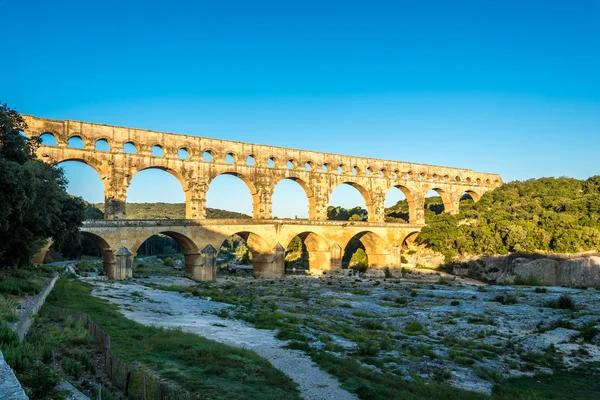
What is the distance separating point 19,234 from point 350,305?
14.8m

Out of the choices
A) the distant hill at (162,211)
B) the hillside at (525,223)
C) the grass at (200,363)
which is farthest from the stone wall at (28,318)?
the distant hill at (162,211)

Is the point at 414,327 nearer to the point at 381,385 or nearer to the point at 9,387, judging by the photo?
the point at 381,385

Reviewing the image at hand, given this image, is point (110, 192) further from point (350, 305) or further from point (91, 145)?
point (350, 305)

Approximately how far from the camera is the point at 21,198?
1408 centimetres

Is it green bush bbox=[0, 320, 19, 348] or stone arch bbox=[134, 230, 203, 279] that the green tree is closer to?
green bush bbox=[0, 320, 19, 348]

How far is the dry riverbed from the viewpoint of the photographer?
38.2 feet

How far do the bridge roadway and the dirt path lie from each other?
7.09 m

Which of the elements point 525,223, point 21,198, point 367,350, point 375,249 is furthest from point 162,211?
point 367,350

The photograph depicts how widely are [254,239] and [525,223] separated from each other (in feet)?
83.7

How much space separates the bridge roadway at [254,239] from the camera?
3067 centimetres

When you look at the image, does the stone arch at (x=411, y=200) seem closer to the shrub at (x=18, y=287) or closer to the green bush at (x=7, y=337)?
the shrub at (x=18, y=287)

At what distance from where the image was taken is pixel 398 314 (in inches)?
796

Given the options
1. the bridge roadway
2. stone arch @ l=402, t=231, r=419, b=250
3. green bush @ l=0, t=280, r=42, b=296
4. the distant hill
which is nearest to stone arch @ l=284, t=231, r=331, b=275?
the bridge roadway

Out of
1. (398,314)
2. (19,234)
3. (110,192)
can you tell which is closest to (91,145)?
(110,192)
